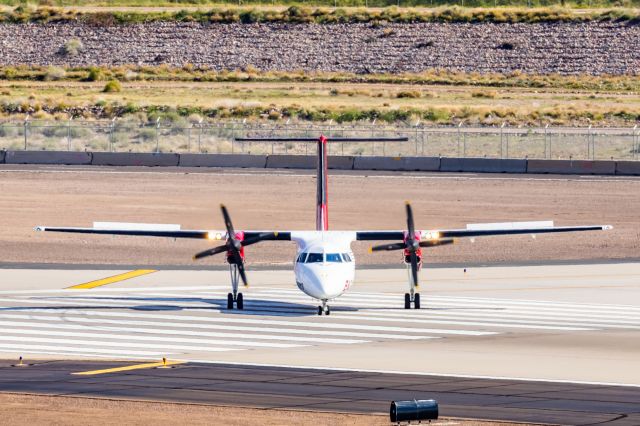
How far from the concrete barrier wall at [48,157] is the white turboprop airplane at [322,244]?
4363 cm

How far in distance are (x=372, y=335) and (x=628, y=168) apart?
43158 millimetres

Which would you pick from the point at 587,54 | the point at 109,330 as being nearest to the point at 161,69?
the point at 587,54

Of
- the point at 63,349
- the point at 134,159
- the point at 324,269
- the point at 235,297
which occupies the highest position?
the point at 134,159

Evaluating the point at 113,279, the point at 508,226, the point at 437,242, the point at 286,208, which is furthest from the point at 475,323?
the point at 286,208

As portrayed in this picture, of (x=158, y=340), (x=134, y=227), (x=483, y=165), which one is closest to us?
(x=158, y=340)

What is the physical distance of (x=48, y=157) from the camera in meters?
83.0

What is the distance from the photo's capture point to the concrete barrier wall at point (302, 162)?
78688 mm

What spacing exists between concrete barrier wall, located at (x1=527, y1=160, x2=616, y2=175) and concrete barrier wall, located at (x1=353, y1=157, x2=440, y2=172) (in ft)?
17.8

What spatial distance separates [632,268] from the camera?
47.3m

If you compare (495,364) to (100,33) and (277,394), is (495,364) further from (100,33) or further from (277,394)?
(100,33)

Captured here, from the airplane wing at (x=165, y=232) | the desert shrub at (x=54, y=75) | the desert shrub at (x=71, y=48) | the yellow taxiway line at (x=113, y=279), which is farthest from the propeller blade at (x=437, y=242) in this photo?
the desert shrub at (x=71, y=48)

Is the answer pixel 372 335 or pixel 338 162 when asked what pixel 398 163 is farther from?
pixel 372 335

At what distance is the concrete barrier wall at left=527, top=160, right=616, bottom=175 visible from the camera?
74.7m

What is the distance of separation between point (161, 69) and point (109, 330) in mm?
113725
